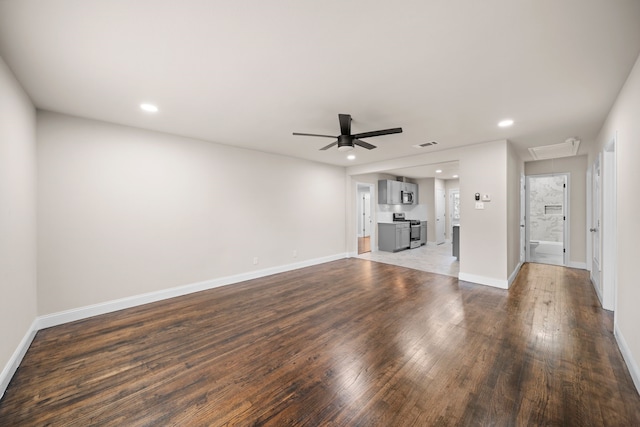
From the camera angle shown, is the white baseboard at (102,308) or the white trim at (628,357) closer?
the white trim at (628,357)

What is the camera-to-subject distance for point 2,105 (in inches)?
78.3

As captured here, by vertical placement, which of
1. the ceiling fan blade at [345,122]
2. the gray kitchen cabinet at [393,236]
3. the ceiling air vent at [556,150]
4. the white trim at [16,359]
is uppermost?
the ceiling air vent at [556,150]

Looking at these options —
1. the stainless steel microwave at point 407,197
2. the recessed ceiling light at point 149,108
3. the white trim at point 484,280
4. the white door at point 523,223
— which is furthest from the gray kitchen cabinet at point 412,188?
the recessed ceiling light at point 149,108

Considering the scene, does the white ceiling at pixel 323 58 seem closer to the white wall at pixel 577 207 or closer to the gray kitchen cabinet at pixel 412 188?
the white wall at pixel 577 207

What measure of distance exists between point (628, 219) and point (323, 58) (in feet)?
9.87

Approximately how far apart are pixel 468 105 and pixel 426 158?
2.42 meters

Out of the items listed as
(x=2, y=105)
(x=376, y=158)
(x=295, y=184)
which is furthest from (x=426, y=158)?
(x=2, y=105)

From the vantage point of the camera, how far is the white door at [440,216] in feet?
29.8

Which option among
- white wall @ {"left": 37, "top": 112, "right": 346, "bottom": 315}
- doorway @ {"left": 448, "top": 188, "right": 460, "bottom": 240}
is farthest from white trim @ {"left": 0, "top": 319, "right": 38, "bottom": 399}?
doorway @ {"left": 448, "top": 188, "right": 460, "bottom": 240}

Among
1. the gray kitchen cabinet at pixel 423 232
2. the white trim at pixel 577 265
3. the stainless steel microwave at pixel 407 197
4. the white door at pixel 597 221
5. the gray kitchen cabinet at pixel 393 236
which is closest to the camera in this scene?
the white door at pixel 597 221

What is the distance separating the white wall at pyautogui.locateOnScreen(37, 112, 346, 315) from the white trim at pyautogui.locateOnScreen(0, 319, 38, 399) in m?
0.39

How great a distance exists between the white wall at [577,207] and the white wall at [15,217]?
901 cm

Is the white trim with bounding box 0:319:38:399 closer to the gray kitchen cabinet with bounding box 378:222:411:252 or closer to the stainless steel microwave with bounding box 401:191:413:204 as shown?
the gray kitchen cabinet with bounding box 378:222:411:252

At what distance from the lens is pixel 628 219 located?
2240mm
